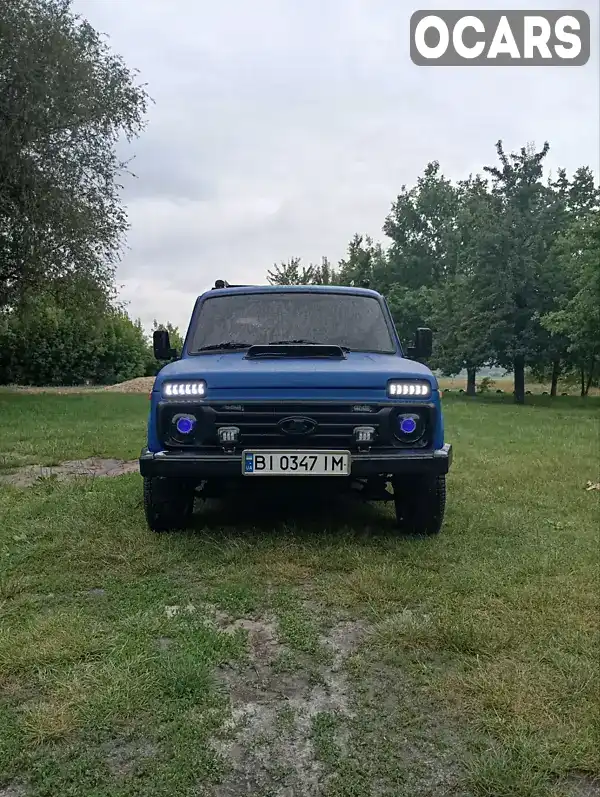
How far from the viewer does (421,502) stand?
475cm

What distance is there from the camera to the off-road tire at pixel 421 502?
4699mm

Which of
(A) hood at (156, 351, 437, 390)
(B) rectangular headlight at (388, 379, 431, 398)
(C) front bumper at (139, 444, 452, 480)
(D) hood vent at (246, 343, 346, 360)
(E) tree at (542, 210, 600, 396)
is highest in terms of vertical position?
(E) tree at (542, 210, 600, 396)

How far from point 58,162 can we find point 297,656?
60.3 ft

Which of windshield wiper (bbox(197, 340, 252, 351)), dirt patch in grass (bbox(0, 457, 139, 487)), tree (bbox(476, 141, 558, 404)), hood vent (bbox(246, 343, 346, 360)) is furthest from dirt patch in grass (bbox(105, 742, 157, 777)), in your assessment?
tree (bbox(476, 141, 558, 404))

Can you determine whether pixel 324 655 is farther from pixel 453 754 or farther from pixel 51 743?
pixel 51 743

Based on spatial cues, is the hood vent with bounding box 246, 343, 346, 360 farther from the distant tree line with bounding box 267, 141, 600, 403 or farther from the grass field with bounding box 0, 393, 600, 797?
the distant tree line with bounding box 267, 141, 600, 403

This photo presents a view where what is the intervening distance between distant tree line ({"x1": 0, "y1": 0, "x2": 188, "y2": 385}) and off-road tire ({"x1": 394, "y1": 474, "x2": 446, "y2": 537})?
15.5 meters

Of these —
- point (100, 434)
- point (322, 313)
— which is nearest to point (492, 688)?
point (322, 313)

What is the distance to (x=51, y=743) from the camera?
2.18m

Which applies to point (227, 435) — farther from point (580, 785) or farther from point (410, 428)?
point (580, 785)

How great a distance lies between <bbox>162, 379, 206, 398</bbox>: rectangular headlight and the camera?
174 inches

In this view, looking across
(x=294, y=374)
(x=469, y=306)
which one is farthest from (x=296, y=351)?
(x=469, y=306)

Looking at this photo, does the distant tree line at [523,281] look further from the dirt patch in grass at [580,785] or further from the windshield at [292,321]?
the dirt patch in grass at [580,785]

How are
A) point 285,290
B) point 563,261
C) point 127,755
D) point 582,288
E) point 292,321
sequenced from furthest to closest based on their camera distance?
point 563,261
point 582,288
point 285,290
point 292,321
point 127,755
